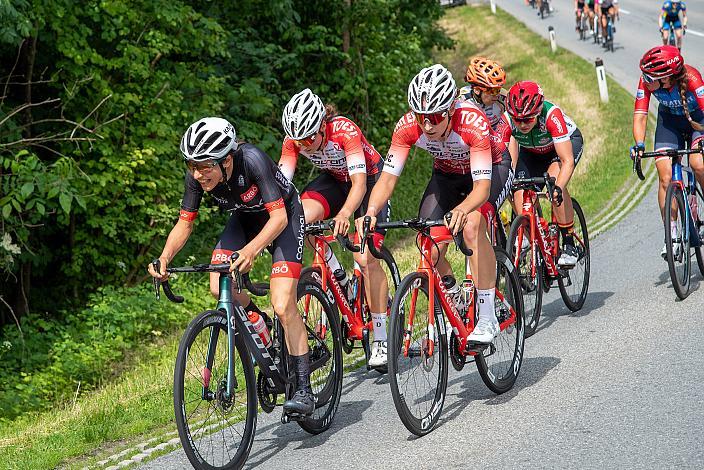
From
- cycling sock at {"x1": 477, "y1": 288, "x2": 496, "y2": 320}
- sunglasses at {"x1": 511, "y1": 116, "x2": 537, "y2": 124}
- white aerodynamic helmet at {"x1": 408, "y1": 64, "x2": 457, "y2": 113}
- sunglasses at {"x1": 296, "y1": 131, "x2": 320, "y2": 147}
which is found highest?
white aerodynamic helmet at {"x1": 408, "y1": 64, "x2": 457, "y2": 113}

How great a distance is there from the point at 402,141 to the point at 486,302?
1.27 meters

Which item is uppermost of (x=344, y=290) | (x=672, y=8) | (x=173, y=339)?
(x=344, y=290)

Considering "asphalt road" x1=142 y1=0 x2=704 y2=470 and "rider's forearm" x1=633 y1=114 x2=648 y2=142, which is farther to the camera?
"rider's forearm" x1=633 y1=114 x2=648 y2=142

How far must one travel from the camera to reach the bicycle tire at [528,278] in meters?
9.24

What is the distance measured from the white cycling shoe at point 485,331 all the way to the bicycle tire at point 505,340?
17cm

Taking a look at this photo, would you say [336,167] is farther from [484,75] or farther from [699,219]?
[699,219]

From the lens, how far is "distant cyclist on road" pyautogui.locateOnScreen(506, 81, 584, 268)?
9.42 meters

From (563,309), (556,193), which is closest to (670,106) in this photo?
(556,193)

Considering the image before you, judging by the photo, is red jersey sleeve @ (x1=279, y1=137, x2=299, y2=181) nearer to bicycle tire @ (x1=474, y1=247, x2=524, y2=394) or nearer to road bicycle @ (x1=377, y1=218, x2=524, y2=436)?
road bicycle @ (x1=377, y1=218, x2=524, y2=436)

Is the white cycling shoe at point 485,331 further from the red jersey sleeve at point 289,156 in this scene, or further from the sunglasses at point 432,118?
the red jersey sleeve at point 289,156

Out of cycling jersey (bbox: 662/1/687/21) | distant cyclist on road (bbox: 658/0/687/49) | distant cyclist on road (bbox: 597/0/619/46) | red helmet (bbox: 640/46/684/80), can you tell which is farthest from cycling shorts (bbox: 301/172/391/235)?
distant cyclist on road (bbox: 597/0/619/46)

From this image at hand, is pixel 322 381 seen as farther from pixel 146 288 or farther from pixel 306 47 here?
pixel 306 47

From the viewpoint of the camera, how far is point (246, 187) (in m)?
6.80

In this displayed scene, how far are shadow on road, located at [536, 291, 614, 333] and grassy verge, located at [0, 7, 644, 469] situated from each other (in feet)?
6.41
